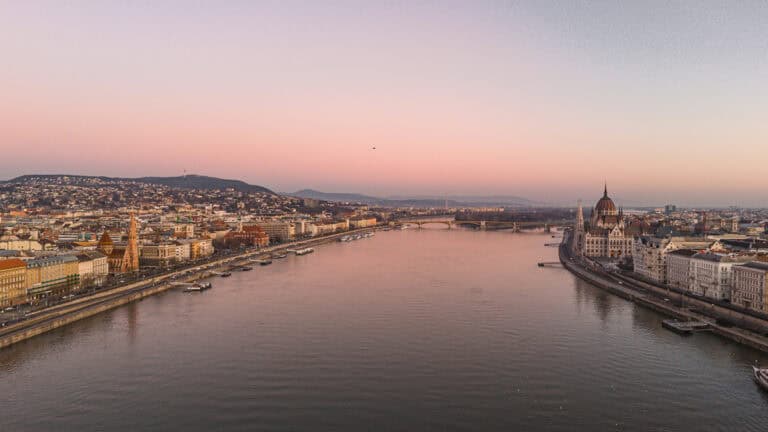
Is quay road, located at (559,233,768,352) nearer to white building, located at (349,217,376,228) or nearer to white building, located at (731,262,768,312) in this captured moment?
white building, located at (731,262,768,312)

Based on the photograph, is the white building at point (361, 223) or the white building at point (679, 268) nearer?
the white building at point (679, 268)

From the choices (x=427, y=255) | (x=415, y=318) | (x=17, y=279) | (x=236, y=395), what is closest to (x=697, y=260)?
(x=415, y=318)

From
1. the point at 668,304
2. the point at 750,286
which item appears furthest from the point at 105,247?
the point at 750,286

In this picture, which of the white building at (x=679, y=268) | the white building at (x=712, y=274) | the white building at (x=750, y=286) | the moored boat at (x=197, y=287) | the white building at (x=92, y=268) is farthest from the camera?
the moored boat at (x=197, y=287)

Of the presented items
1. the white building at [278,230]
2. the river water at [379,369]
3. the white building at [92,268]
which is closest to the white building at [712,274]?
the river water at [379,369]

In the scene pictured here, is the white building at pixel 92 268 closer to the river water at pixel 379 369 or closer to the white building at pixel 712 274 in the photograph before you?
the river water at pixel 379 369

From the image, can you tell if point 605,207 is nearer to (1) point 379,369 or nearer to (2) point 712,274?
(2) point 712,274
